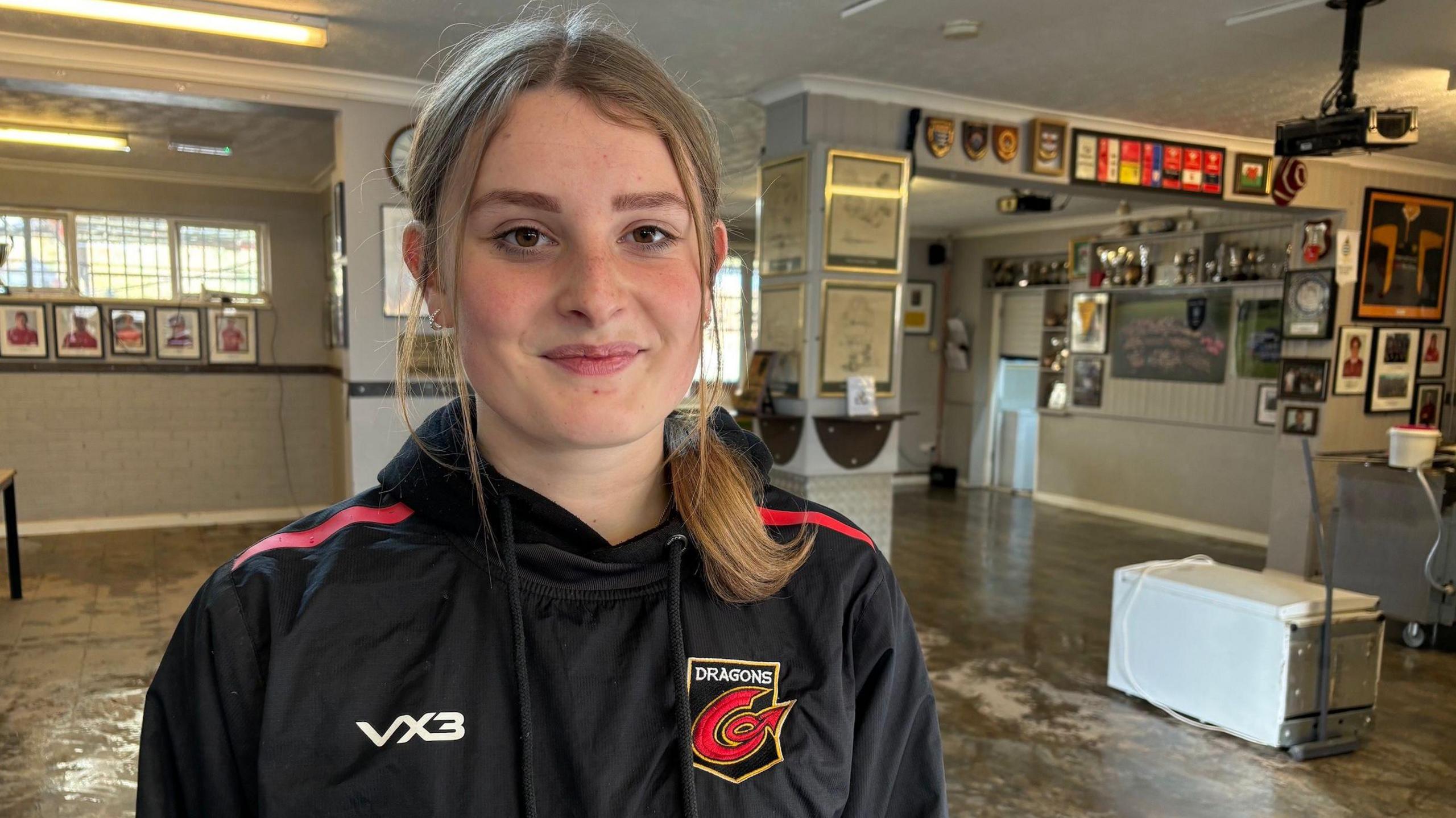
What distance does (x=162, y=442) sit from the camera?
730cm

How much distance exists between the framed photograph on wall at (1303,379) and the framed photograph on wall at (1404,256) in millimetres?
417

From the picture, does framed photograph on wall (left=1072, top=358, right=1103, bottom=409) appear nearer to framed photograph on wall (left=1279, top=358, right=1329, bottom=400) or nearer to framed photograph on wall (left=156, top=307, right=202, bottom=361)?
framed photograph on wall (left=1279, top=358, right=1329, bottom=400)

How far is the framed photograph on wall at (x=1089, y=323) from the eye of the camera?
8.57 meters

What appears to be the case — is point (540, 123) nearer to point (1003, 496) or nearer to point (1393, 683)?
point (1393, 683)

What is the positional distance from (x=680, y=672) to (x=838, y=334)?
3743 mm

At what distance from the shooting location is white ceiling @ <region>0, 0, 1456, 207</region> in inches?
133

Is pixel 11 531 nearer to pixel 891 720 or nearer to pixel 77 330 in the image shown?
pixel 77 330

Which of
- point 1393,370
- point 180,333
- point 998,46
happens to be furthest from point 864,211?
point 180,333

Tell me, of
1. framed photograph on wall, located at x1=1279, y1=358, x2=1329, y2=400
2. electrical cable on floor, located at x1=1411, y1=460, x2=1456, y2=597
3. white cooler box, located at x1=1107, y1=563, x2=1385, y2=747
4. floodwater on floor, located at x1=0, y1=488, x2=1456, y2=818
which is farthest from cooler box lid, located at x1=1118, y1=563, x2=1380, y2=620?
framed photograph on wall, located at x1=1279, y1=358, x2=1329, y2=400

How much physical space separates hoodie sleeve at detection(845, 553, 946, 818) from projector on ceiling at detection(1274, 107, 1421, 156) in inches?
145

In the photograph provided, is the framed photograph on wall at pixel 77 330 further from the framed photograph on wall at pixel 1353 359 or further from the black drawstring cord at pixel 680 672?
the framed photograph on wall at pixel 1353 359

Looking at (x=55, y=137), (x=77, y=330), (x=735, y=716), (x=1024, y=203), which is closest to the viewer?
(x=735, y=716)

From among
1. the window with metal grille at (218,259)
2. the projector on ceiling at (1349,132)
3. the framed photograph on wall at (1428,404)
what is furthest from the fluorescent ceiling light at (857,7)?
the window with metal grille at (218,259)

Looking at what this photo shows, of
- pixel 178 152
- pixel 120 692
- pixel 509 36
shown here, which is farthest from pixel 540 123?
pixel 178 152
